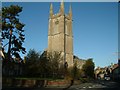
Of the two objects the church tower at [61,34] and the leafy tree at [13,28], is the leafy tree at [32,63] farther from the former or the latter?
the church tower at [61,34]

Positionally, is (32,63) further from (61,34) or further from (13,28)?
(61,34)

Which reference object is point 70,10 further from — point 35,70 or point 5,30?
point 5,30

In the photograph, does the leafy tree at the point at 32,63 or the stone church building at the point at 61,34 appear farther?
the stone church building at the point at 61,34

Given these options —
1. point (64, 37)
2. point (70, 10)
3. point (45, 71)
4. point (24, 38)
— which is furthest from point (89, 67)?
point (24, 38)

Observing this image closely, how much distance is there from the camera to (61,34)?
379 ft

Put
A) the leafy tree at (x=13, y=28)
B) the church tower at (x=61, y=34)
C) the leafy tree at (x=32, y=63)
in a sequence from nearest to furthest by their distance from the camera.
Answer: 1. the leafy tree at (x=13, y=28)
2. the leafy tree at (x=32, y=63)
3. the church tower at (x=61, y=34)

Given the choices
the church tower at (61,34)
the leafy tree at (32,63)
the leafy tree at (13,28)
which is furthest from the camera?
the church tower at (61,34)

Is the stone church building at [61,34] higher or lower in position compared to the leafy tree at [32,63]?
higher

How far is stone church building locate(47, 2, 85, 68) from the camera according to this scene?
114 m

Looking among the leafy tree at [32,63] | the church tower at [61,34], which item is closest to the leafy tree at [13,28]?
the leafy tree at [32,63]

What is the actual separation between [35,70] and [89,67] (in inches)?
2174

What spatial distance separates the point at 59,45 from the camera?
373 ft

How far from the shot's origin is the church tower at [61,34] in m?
114

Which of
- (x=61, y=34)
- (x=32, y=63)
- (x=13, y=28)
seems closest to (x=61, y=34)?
(x=61, y=34)
